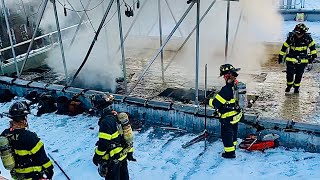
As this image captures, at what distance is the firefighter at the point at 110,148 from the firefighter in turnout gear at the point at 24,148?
69 cm

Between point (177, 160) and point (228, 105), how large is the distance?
1356 mm

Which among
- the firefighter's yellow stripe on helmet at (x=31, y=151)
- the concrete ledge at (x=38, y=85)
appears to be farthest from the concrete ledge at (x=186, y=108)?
the concrete ledge at (x=38, y=85)

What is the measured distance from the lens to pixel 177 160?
21.5 ft

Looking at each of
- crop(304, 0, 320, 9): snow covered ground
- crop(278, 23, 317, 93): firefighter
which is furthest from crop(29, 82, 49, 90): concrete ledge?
crop(304, 0, 320, 9): snow covered ground

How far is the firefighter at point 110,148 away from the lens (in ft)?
15.7

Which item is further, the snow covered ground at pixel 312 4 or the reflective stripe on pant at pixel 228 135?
the snow covered ground at pixel 312 4

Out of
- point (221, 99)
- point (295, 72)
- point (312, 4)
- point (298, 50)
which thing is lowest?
point (221, 99)

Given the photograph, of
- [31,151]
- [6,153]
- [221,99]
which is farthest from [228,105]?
[6,153]

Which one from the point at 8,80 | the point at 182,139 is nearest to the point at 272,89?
the point at 182,139

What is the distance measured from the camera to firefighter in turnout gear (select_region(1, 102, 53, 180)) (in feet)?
14.5

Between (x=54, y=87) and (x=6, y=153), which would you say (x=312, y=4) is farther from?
(x=6, y=153)

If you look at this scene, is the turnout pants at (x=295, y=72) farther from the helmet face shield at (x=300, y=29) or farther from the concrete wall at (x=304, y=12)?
the concrete wall at (x=304, y=12)

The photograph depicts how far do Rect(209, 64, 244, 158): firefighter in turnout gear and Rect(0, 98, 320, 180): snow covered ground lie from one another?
1.30 feet

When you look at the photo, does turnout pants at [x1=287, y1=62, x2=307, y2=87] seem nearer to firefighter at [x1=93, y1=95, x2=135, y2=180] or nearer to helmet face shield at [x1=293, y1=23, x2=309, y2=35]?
helmet face shield at [x1=293, y1=23, x2=309, y2=35]
